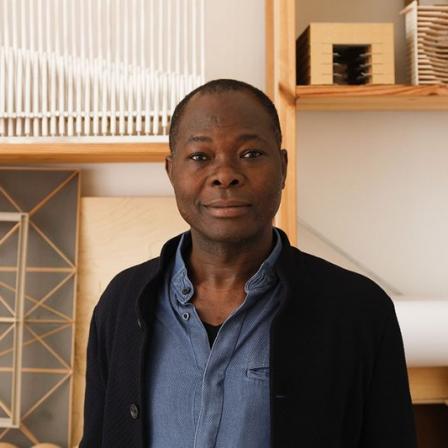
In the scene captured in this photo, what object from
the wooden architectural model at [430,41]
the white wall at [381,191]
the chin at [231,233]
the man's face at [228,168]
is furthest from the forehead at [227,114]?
the white wall at [381,191]

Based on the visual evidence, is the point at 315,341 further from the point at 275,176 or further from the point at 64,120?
the point at 64,120

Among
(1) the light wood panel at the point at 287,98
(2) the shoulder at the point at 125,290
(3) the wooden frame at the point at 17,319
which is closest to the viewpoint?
(2) the shoulder at the point at 125,290

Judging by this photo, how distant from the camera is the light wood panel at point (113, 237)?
1411 mm

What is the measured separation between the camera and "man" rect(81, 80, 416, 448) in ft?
2.36

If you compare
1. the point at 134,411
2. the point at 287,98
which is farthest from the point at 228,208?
the point at 287,98

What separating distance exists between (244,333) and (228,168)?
174 mm

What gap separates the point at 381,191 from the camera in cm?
149

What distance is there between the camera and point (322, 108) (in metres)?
1.45

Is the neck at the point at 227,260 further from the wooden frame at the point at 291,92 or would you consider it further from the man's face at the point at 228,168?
the wooden frame at the point at 291,92

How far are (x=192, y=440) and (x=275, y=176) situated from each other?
286 millimetres

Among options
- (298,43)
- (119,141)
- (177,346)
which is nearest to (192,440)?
(177,346)

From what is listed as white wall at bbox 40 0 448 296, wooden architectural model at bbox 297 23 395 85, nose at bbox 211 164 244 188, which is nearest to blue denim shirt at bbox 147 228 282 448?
nose at bbox 211 164 244 188

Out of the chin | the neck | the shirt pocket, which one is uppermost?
the chin

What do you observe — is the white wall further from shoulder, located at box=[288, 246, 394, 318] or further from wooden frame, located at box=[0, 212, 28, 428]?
shoulder, located at box=[288, 246, 394, 318]
